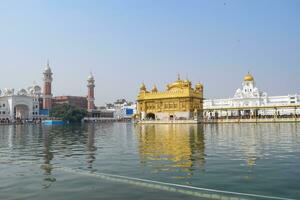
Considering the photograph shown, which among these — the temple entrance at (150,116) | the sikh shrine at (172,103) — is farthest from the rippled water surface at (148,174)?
the temple entrance at (150,116)

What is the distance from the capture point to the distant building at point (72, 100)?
443 ft

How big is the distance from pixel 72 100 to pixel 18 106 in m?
24.5

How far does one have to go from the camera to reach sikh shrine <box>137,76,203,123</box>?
72.4m

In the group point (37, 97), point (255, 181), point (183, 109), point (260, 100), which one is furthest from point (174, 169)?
point (37, 97)

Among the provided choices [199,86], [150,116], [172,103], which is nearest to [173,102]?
[172,103]

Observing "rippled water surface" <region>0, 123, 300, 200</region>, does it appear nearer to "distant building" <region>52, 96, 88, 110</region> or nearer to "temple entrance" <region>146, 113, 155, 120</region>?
"temple entrance" <region>146, 113, 155, 120</region>

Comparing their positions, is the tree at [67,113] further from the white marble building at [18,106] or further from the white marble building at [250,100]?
the white marble building at [250,100]

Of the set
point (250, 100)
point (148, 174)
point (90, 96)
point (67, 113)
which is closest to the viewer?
point (148, 174)

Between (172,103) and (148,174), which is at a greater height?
(172,103)

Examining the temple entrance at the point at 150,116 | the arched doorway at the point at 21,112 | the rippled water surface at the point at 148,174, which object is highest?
the arched doorway at the point at 21,112

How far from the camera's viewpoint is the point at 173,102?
247 ft

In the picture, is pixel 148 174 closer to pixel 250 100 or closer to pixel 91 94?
pixel 250 100

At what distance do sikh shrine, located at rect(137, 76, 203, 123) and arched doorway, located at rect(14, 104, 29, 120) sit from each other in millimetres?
54016

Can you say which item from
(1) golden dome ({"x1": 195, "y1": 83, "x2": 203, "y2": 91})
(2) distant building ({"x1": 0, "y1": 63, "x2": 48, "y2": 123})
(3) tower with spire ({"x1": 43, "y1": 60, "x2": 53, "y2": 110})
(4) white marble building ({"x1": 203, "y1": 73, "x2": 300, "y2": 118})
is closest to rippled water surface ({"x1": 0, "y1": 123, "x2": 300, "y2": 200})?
(1) golden dome ({"x1": 195, "y1": 83, "x2": 203, "y2": 91})
